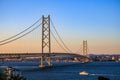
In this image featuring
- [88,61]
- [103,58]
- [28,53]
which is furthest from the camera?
[103,58]

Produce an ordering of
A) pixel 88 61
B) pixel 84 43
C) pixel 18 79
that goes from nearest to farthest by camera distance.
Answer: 1. pixel 18 79
2. pixel 88 61
3. pixel 84 43

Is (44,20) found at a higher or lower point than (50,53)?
higher

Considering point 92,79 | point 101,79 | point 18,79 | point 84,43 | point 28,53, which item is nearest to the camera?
point 101,79

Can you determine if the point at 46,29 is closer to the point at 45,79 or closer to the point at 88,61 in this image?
the point at 45,79

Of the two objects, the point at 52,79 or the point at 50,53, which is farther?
the point at 50,53

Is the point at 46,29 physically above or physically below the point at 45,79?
above

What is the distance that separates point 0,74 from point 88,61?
90113 mm

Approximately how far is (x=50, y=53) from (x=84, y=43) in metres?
54.5

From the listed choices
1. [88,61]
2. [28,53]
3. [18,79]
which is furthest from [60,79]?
[88,61]

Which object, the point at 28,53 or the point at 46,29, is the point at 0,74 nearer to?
the point at 28,53

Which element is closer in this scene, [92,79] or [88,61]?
[92,79]

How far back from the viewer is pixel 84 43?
114812 millimetres

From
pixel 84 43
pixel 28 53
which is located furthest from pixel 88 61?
pixel 28 53

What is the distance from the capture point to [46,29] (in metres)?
65.6
